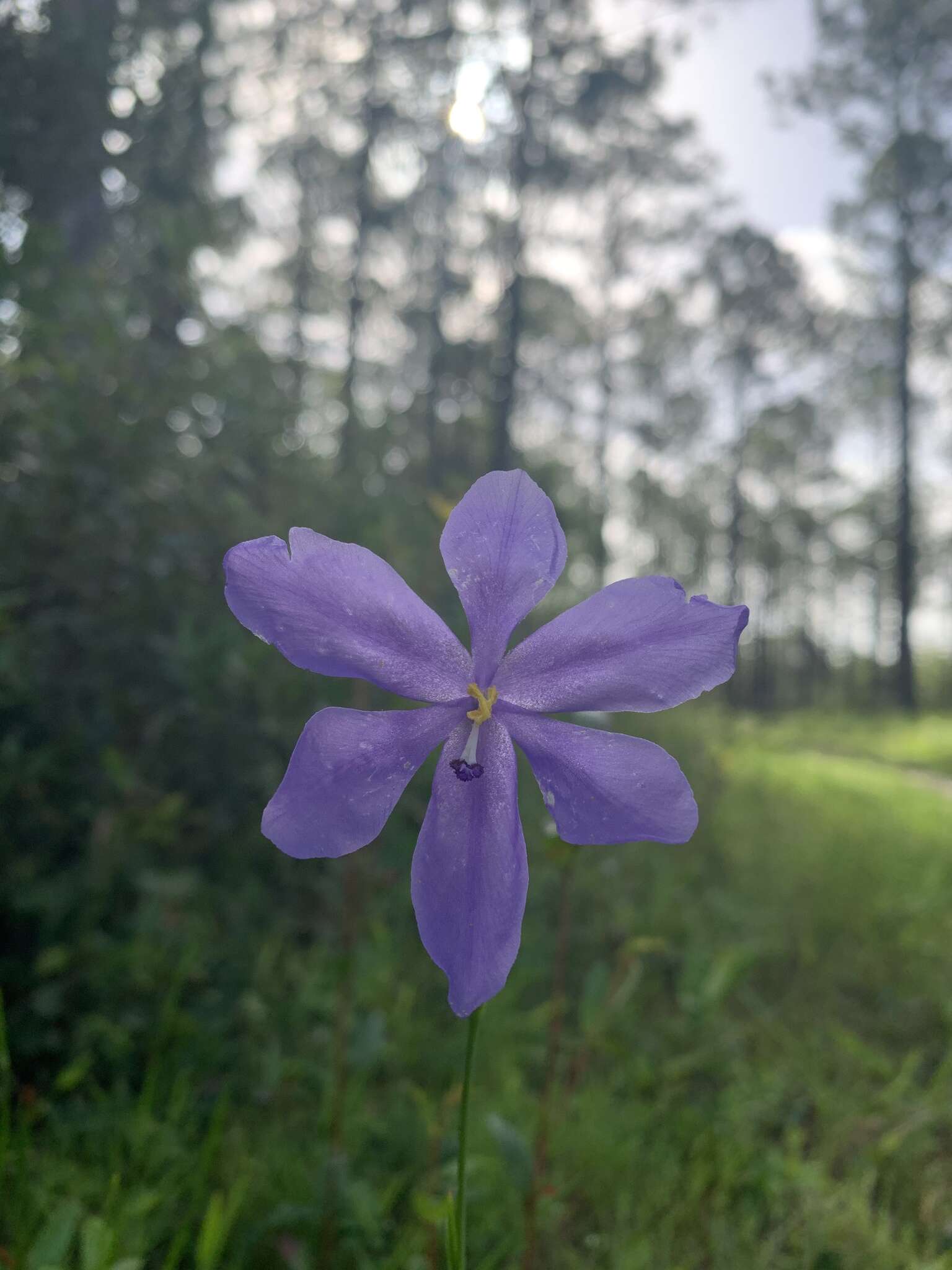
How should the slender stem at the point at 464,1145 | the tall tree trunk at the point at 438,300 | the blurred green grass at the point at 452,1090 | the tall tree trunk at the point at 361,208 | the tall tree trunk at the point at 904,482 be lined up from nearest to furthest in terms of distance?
the slender stem at the point at 464,1145
the blurred green grass at the point at 452,1090
the tall tree trunk at the point at 361,208
the tall tree trunk at the point at 438,300
the tall tree trunk at the point at 904,482

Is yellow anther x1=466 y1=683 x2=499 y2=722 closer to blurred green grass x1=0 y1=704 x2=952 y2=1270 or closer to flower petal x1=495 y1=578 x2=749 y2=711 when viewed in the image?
flower petal x1=495 y1=578 x2=749 y2=711

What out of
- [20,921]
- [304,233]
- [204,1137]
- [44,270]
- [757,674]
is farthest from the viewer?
[757,674]

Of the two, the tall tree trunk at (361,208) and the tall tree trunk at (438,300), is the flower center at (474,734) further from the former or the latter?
the tall tree trunk at (438,300)

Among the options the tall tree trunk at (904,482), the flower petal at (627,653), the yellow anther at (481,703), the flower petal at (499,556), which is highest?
the tall tree trunk at (904,482)

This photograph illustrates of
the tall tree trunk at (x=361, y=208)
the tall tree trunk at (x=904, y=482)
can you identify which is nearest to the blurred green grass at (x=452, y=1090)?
the tall tree trunk at (x=361, y=208)

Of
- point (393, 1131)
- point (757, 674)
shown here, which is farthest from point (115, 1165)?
point (757, 674)

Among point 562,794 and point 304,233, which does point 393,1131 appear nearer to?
point 562,794

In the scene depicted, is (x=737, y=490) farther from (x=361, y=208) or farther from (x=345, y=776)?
(x=345, y=776)

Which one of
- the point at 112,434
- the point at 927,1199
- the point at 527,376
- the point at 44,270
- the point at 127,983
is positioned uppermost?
the point at 527,376
